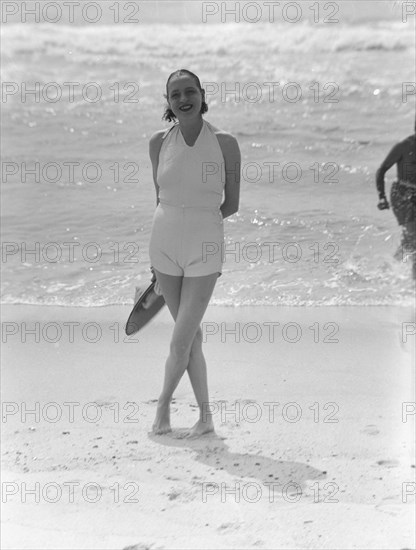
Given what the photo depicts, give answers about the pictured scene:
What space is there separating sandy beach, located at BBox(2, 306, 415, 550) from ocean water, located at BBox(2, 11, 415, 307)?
1365 millimetres

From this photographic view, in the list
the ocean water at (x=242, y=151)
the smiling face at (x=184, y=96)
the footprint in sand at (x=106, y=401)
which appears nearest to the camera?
the smiling face at (x=184, y=96)

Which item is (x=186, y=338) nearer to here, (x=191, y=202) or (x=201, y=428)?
(x=201, y=428)

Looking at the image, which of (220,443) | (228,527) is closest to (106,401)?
(220,443)

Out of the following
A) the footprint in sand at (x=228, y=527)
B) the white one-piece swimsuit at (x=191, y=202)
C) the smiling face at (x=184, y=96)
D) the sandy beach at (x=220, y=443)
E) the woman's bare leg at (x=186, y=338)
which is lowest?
the footprint in sand at (x=228, y=527)

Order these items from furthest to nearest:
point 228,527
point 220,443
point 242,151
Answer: point 242,151 → point 220,443 → point 228,527

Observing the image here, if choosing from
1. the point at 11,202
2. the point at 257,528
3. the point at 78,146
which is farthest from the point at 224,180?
the point at 78,146

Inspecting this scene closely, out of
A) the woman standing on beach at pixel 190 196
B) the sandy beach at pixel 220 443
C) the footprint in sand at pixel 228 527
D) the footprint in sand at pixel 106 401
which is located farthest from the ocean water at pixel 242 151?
the footprint in sand at pixel 228 527

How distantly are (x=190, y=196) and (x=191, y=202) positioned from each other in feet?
0.08

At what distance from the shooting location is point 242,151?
11805 millimetres

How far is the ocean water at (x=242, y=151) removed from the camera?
7266 mm

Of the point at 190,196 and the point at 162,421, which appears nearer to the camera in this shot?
the point at 190,196

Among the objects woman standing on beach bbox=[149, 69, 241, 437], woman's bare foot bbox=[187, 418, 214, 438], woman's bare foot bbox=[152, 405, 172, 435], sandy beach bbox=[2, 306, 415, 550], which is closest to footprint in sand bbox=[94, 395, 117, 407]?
sandy beach bbox=[2, 306, 415, 550]

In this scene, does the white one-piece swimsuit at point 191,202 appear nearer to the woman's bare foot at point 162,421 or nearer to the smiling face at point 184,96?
the smiling face at point 184,96

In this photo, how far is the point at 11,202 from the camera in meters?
9.66
